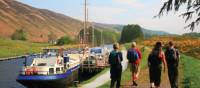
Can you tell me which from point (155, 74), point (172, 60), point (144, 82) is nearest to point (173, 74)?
point (172, 60)

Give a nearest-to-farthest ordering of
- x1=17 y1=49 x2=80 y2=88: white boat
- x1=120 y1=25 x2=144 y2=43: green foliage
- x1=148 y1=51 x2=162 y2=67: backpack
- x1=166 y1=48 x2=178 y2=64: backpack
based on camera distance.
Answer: x1=166 y1=48 x2=178 y2=64: backpack → x1=148 y1=51 x2=162 y2=67: backpack → x1=17 y1=49 x2=80 y2=88: white boat → x1=120 y1=25 x2=144 y2=43: green foliage

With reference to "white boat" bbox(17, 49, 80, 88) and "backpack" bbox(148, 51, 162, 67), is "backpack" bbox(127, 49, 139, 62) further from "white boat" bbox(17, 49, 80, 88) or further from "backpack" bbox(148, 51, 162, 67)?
"white boat" bbox(17, 49, 80, 88)

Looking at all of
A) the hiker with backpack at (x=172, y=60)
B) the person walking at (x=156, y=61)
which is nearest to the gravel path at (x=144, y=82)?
the person walking at (x=156, y=61)

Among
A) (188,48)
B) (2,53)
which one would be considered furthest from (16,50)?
(188,48)

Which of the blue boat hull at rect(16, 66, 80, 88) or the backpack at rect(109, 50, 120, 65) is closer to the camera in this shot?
the backpack at rect(109, 50, 120, 65)

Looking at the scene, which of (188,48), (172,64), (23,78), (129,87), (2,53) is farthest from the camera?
(2,53)

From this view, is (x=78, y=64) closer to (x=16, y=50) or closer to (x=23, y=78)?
(x=23, y=78)

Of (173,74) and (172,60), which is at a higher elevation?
(172,60)

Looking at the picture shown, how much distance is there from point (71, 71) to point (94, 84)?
14804 mm

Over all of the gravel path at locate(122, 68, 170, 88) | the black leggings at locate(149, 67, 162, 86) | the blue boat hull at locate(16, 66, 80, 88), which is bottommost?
the blue boat hull at locate(16, 66, 80, 88)

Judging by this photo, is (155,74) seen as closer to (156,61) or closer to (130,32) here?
(156,61)

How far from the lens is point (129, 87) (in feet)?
92.1

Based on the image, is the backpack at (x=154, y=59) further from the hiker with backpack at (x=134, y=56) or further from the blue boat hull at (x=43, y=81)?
the blue boat hull at (x=43, y=81)

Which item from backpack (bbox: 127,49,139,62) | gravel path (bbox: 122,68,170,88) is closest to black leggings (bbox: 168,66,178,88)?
backpack (bbox: 127,49,139,62)
